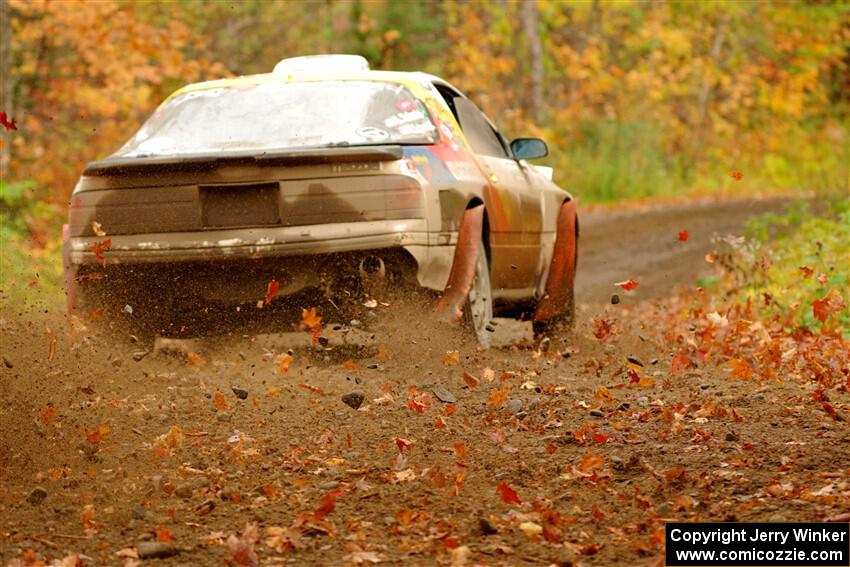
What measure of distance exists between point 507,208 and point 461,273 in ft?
3.55

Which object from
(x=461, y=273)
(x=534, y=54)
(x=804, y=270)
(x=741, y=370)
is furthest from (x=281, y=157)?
(x=534, y=54)

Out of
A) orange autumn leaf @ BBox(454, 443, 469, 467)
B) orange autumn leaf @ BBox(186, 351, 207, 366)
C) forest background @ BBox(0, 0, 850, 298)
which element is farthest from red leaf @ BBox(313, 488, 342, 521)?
forest background @ BBox(0, 0, 850, 298)

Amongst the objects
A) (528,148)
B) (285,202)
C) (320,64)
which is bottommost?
(528,148)

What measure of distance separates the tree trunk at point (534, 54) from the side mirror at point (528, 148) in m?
19.2

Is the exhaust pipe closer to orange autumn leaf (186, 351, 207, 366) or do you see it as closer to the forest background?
orange autumn leaf (186, 351, 207, 366)

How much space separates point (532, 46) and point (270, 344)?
850 inches

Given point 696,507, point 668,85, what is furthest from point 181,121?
point 668,85

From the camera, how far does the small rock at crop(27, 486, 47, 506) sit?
16.0 ft

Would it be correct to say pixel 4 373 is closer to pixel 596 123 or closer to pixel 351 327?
pixel 351 327

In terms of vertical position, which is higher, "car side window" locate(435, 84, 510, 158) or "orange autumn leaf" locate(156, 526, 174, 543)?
"car side window" locate(435, 84, 510, 158)

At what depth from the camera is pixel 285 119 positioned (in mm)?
7363

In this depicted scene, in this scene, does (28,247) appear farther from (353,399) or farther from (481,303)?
(353,399)

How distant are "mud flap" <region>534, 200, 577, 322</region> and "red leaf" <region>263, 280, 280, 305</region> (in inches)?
103

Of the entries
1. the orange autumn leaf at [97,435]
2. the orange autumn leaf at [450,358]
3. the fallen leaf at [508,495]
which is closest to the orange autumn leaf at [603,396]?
the orange autumn leaf at [450,358]
